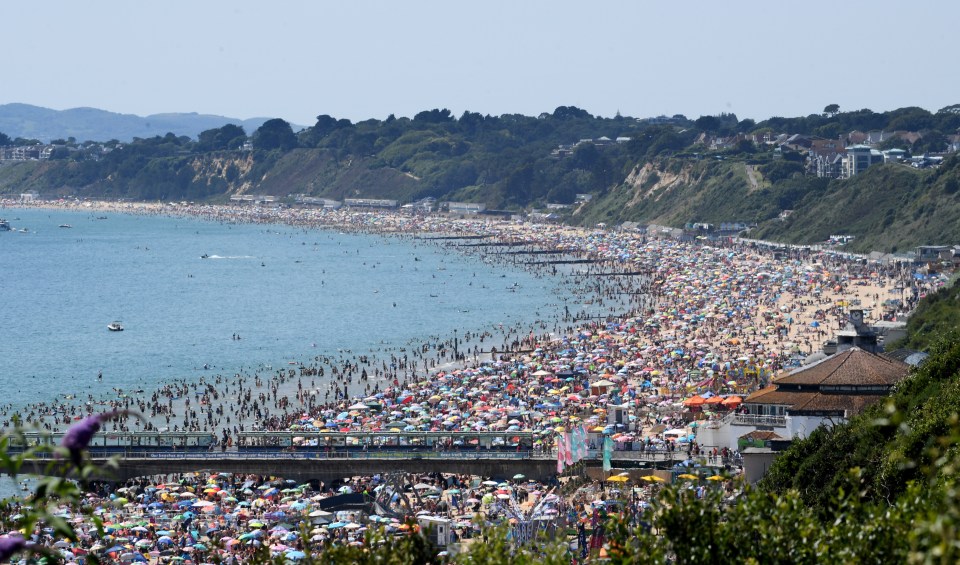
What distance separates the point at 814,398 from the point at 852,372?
1290 millimetres

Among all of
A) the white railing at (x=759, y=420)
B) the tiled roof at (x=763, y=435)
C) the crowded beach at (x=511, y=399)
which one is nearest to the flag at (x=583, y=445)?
the crowded beach at (x=511, y=399)

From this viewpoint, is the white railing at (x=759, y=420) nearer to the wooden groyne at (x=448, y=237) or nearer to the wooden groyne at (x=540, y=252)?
the wooden groyne at (x=540, y=252)

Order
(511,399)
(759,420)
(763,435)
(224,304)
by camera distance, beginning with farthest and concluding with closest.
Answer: (224,304)
(511,399)
(759,420)
(763,435)

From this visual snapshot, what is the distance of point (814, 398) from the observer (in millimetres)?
34656

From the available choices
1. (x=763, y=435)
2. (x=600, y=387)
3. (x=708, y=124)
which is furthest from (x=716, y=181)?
(x=763, y=435)

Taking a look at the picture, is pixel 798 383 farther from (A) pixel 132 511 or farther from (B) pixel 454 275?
(B) pixel 454 275

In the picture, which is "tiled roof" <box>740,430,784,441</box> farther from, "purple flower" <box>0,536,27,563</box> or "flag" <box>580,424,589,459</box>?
"purple flower" <box>0,536,27,563</box>

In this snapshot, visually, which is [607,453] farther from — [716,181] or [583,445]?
[716,181]

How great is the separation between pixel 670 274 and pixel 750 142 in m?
65.2

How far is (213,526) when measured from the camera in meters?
32.0

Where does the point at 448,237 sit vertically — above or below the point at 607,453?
below

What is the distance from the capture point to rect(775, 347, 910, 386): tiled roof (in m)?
34.8

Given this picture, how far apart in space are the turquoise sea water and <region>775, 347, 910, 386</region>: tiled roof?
97.4ft

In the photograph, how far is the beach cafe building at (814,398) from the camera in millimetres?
33938
